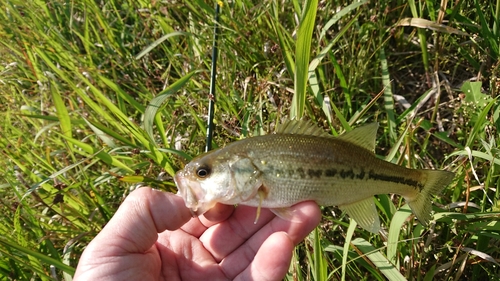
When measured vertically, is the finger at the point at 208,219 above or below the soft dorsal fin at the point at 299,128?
below

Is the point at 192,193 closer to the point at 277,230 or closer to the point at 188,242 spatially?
the point at 188,242

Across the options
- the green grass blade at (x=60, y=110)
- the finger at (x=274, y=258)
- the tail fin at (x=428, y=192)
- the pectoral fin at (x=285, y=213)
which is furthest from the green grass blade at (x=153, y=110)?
the tail fin at (x=428, y=192)

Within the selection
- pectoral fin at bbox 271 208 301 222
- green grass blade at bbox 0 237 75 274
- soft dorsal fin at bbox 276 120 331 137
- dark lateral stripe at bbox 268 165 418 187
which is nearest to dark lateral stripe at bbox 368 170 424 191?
dark lateral stripe at bbox 268 165 418 187

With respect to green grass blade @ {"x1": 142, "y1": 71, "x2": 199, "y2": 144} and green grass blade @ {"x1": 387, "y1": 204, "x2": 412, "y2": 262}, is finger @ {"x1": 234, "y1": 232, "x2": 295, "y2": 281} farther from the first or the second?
green grass blade @ {"x1": 142, "y1": 71, "x2": 199, "y2": 144}

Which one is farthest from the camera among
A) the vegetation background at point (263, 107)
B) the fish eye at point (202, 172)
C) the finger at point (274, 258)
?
the vegetation background at point (263, 107)

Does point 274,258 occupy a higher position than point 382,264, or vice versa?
point 274,258

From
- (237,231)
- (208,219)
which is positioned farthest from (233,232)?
(208,219)

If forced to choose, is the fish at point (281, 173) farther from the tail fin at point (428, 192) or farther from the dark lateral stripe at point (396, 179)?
the tail fin at point (428, 192)

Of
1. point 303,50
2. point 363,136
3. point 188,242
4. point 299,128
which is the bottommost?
point 188,242
